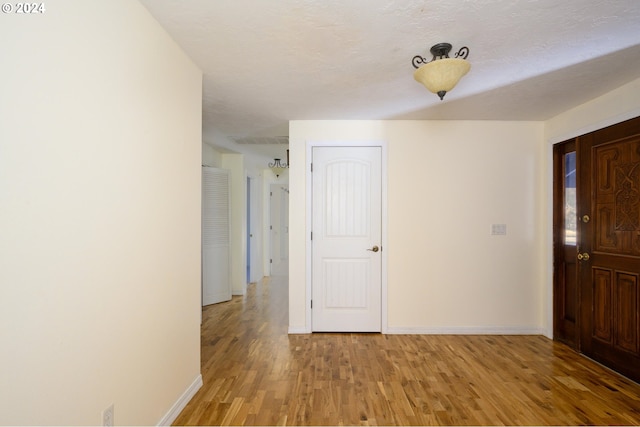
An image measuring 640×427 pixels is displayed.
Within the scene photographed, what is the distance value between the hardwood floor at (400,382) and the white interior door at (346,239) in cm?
27

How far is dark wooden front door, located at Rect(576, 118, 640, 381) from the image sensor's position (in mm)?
2336

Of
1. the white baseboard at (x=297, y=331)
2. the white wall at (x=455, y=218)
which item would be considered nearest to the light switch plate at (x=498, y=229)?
the white wall at (x=455, y=218)

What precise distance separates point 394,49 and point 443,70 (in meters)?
0.37

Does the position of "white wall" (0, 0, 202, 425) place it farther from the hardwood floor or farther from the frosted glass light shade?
the frosted glass light shade

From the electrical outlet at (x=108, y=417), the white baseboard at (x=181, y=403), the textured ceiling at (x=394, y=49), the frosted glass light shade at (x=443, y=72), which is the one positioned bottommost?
the white baseboard at (x=181, y=403)

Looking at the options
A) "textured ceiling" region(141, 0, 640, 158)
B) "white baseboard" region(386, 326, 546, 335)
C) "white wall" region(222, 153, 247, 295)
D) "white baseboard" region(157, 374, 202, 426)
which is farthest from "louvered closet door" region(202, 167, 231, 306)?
"white baseboard" region(386, 326, 546, 335)

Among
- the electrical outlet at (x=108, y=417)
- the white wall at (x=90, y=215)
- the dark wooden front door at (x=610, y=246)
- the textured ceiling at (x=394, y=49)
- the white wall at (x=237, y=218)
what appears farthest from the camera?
the white wall at (x=237, y=218)

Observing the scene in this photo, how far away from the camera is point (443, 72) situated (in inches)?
68.3

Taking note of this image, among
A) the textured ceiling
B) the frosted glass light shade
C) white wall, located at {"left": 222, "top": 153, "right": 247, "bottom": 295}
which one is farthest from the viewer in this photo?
white wall, located at {"left": 222, "top": 153, "right": 247, "bottom": 295}

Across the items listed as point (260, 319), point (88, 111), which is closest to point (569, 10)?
point (88, 111)

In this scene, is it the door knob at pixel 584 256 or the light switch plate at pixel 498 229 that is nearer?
the door knob at pixel 584 256

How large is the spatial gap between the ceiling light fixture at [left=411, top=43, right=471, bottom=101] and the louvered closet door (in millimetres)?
3400

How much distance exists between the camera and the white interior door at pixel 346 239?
11.0ft

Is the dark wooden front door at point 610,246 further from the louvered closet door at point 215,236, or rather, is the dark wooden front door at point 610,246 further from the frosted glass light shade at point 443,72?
the louvered closet door at point 215,236
